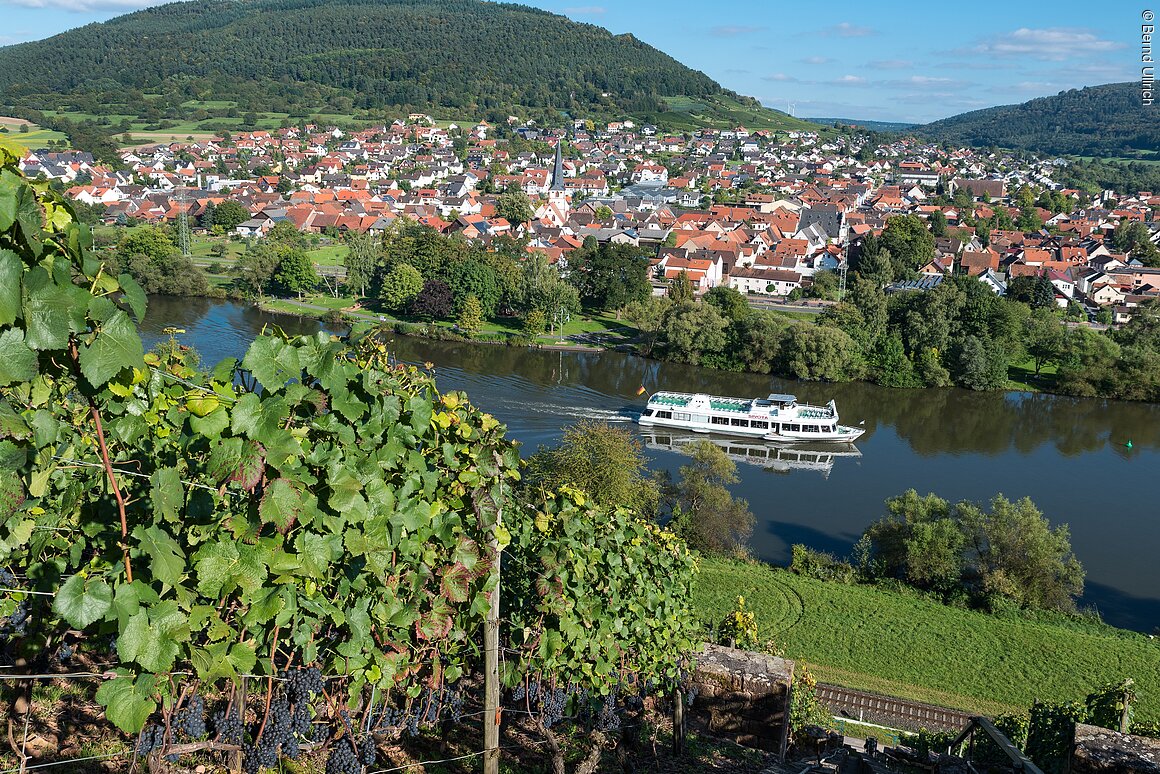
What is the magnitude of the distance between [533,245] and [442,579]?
110ft

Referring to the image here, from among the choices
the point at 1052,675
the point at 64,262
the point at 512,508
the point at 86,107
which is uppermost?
the point at 86,107

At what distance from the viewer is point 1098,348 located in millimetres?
22781

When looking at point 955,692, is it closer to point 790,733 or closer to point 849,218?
point 790,733

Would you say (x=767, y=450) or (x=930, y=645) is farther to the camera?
(x=767, y=450)

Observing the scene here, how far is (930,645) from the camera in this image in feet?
34.6

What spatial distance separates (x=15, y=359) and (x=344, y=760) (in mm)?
2112

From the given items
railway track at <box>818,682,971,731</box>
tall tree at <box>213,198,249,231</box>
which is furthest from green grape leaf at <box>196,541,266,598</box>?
tall tree at <box>213,198,249,231</box>

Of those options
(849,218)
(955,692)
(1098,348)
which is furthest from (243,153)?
(955,692)

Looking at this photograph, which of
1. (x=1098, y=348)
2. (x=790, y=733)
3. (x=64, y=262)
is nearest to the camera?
(x=64, y=262)

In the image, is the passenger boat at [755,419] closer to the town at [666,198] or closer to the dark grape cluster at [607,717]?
the town at [666,198]

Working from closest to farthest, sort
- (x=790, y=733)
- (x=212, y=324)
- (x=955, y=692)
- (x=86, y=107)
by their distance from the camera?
1. (x=790, y=733)
2. (x=955, y=692)
3. (x=212, y=324)
4. (x=86, y=107)

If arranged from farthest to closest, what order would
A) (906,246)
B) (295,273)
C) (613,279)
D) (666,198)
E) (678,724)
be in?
(666,198) < (906,246) < (295,273) < (613,279) < (678,724)

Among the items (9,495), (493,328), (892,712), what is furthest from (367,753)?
(493,328)

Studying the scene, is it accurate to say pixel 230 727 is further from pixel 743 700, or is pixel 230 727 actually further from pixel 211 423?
pixel 743 700
